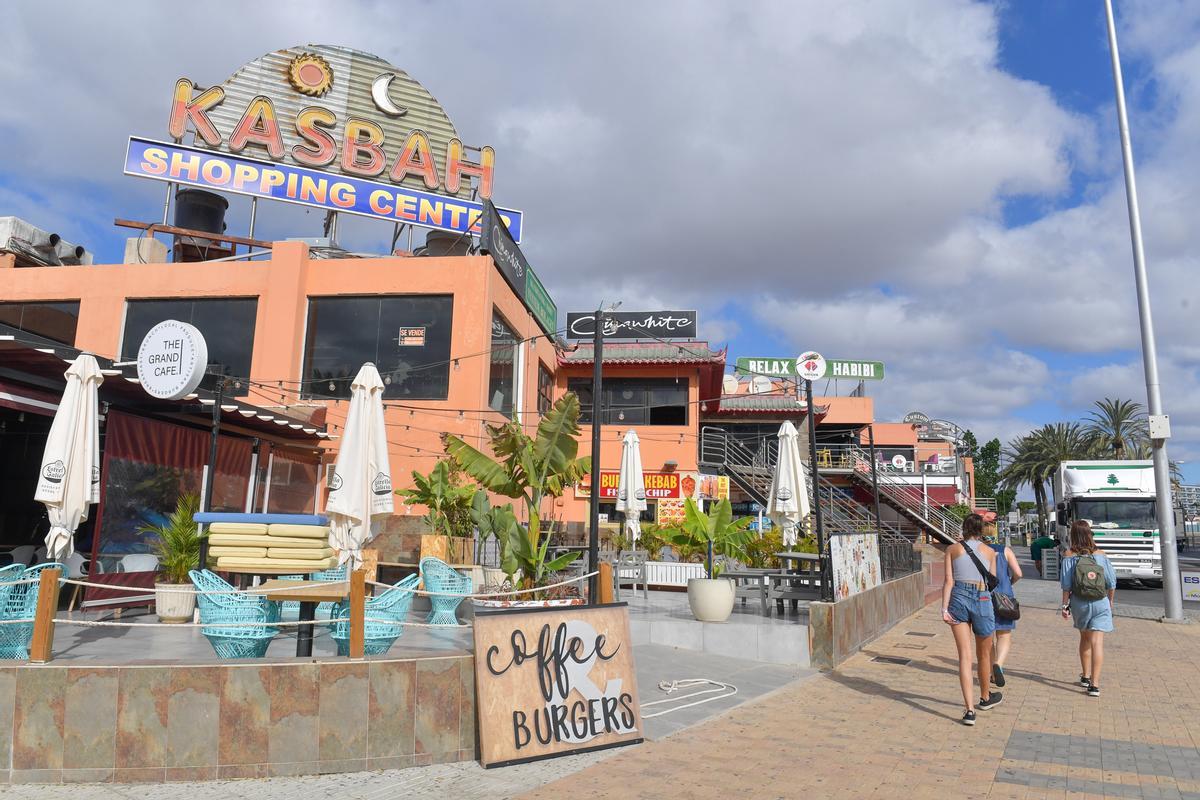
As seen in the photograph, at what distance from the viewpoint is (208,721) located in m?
5.52

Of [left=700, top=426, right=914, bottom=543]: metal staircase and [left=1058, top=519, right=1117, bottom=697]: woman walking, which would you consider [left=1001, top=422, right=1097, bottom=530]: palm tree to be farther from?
[left=1058, top=519, right=1117, bottom=697]: woman walking

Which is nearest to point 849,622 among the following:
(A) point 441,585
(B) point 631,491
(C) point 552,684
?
(A) point 441,585

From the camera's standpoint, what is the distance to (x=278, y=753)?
5566 millimetres

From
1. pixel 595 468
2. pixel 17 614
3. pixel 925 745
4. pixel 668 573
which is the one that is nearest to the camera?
pixel 925 745

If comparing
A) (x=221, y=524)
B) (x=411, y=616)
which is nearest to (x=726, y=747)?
(x=411, y=616)

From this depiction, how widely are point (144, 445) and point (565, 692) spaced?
955 centimetres

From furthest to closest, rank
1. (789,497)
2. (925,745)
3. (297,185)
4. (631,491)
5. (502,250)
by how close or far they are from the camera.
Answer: (297,185), (502,250), (631,491), (789,497), (925,745)

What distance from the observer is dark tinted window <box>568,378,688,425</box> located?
31.1 meters

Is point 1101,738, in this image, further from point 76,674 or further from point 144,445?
point 144,445

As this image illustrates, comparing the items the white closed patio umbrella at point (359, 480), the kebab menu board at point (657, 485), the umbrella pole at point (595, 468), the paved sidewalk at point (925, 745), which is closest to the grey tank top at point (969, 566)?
the paved sidewalk at point (925, 745)

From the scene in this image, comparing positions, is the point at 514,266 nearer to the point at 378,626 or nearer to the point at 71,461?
the point at 71,461

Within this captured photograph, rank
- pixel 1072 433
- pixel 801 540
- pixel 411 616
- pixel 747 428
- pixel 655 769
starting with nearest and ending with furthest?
pixel 655 769 < pixel 411 616 < pixel 801 540 < pixel 747 428 < pixel 1072 433

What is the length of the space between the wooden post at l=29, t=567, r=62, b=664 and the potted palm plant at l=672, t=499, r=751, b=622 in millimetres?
7692

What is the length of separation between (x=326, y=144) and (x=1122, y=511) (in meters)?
26.6
